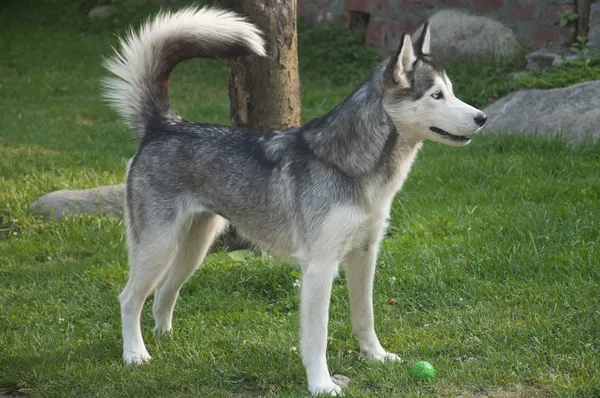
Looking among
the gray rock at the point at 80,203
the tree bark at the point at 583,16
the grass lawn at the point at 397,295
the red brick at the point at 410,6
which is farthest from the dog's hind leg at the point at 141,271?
the red brick at the point at 410,6

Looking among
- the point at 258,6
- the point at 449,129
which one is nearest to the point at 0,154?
the point at 258,6

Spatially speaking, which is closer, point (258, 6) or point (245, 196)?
point (245, 196)

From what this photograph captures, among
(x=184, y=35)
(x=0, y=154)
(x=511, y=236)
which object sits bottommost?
(x=0, y=154)

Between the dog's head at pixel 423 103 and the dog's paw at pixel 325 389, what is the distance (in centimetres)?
129

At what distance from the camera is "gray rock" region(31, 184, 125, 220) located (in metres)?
6.86

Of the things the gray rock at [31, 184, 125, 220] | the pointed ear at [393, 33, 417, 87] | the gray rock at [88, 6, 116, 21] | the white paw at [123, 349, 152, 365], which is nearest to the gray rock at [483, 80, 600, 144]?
the gray rock at [31, 184, 125, 220]

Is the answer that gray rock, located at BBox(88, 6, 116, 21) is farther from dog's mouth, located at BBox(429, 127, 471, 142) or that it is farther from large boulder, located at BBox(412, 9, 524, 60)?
dog's mouth, located at BBox(429, 127, 471, 142)

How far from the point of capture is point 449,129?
394 cm

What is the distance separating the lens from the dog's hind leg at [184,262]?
479cm

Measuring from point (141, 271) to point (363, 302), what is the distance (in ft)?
4.03

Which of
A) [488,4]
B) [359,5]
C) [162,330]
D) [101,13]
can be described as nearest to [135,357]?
[162,330]

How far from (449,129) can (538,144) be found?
12.8ft

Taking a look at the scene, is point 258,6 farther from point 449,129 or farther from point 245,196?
point 449,129

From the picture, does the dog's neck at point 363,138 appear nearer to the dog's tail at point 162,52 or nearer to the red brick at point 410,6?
the dog's tail at point 162,52
